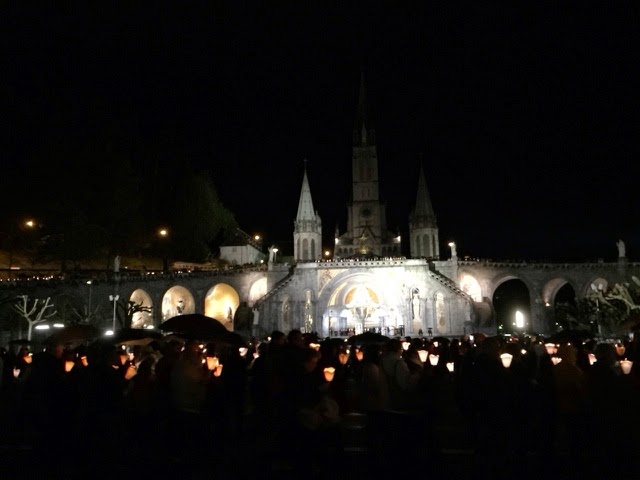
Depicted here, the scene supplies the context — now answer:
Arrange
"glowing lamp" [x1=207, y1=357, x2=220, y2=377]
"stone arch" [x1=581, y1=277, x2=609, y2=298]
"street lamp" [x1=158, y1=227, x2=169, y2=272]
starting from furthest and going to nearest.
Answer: "street lamp" [x1=158, y1=227, x2=169, y2=272] → "stone arch" [x1=581, y1=277, x2=609, y2=298] → "glowing lamp" [x1=207, y1=357, x2=220, y2=377]

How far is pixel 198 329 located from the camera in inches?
464

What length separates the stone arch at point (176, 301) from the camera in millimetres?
48719

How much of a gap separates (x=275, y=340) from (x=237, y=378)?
1.18 m

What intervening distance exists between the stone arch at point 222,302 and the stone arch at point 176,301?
2117 mm

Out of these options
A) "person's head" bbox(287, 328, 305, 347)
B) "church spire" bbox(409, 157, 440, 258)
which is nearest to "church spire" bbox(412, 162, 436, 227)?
"church spire" bbox(409, 157, 440, 258)

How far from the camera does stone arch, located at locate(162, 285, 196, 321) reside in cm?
4872

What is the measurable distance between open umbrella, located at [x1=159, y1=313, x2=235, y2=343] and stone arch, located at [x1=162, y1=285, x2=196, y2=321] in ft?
121

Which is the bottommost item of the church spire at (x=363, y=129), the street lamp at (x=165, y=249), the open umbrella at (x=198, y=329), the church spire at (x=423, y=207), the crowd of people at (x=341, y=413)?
the crowd of people at (x=341, y=413)

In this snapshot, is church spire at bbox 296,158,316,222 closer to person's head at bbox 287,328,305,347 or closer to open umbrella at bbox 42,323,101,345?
open umbrella at bbox 42,323,101,345

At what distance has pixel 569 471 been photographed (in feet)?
24.8

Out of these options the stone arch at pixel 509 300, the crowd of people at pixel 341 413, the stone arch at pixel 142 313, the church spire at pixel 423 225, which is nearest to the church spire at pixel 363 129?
the church spire at pixel 423 225

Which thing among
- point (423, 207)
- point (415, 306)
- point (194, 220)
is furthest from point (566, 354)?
point (194, 220)

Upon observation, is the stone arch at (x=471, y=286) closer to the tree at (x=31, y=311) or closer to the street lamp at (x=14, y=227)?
the tree at (x=31, y=311)

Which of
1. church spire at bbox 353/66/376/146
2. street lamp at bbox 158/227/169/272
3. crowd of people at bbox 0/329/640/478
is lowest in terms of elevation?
crowd of people at bbox 0/329/640/478
